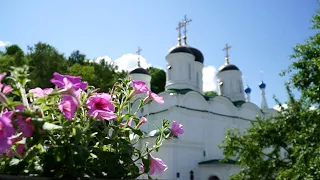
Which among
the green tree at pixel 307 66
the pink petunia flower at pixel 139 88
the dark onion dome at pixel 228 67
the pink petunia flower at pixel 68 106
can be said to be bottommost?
the pink petunia flower at pixel 68 106

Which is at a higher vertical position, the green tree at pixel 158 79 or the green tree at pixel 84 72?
the green tree at pixel 158 79

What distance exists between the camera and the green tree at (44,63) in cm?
1997

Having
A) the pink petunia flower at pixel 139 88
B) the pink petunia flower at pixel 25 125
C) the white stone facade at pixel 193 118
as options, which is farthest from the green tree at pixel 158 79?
the pink petunia flower at pixel 25 125

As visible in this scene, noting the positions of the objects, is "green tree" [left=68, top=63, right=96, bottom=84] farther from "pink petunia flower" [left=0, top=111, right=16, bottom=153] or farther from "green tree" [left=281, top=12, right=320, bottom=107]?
"pink petunia flower" [left=0, top=111, right=16, bottom=153]

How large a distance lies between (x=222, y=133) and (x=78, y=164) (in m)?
20.2

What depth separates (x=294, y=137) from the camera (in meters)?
7.66

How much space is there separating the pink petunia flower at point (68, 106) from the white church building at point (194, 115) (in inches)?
608

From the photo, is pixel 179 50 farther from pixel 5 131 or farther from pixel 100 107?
pixel 5 131

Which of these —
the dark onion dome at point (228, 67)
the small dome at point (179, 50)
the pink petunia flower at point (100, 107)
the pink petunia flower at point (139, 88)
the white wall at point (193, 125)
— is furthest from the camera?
the dark onion dome at point (228, 67)

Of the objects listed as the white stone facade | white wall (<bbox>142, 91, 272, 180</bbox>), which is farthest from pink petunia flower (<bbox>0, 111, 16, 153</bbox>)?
white wall (<bbox>142, 91, 272, 180</bbox>)

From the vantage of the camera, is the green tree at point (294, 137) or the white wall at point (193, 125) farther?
the white wall at point (193, 125)

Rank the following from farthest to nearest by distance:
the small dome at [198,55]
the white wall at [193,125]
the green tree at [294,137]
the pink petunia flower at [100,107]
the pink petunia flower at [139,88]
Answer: the small dome at [198,55] → the white wall at [193,125] → the green tree at [294,137] → the pink petunia flower at [139,88] → the pink petunia flower at [100,107]

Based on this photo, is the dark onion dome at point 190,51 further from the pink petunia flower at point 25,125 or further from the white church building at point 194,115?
the pink petunia flower at point 25,125

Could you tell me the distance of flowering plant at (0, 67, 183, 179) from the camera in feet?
2.95
